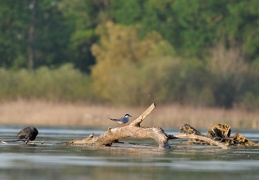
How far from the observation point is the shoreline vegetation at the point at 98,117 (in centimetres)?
4753

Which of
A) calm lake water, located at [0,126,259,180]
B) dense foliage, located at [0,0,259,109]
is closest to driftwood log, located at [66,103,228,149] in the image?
calm lake water, located at [0,126,259,180]

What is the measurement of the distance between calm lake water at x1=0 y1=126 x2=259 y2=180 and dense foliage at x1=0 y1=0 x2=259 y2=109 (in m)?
31.2

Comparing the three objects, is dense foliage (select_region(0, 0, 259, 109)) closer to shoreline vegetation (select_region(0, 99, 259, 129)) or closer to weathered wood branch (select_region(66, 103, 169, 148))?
shoreline vegetation (select_region(0, 99, 259, 129))

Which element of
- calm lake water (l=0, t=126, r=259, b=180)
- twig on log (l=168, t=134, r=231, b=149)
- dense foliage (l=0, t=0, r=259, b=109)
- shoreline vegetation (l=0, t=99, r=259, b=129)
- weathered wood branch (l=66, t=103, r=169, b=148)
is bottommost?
calm lake water (l=0, t=126, r=259, b=180)

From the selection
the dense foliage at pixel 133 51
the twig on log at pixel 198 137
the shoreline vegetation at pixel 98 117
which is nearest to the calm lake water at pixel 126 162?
the twig on log at pixel 198 137

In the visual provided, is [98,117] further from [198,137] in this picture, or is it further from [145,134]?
[198,137]

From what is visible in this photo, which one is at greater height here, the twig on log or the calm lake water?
the twig on log

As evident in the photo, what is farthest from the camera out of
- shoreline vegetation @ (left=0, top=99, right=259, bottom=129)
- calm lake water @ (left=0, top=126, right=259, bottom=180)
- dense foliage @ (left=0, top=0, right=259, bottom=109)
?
dense foliage @ (left=0, top=0, right=259, bottom=109)

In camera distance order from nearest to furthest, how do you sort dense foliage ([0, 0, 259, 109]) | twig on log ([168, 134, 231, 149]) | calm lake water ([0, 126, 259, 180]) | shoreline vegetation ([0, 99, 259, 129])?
calm lake water ([0, 126, 259, 180]), twig on log ([168, 134, 231, 149]), shoreline vegetation ([0, 99, 259, 129]), dense foliage ([0, 0, 259, 109])

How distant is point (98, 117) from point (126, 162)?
2703 cm

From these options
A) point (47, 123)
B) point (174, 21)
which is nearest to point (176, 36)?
point (174, 21)

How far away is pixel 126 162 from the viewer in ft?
75.4

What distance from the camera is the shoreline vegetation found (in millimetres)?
47531

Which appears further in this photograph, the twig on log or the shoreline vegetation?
the shoreline vegetation
